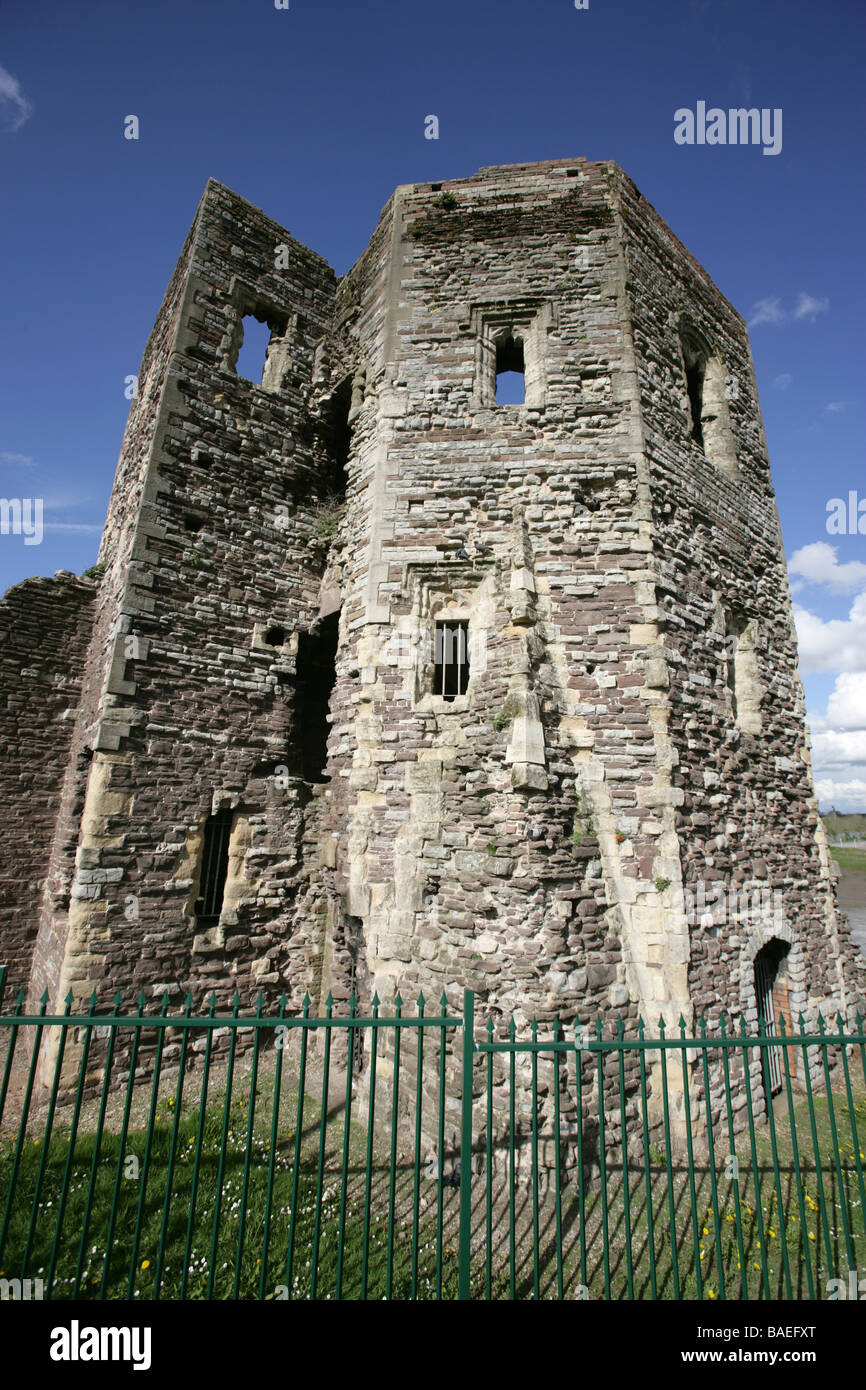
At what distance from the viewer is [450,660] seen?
28.4ft

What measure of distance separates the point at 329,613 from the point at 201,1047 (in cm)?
666

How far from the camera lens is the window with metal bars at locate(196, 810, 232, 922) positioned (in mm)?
9086

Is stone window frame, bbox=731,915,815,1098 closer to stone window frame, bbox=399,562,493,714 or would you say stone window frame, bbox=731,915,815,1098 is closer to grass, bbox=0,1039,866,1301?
grass, bbox=0,1039,866,1301

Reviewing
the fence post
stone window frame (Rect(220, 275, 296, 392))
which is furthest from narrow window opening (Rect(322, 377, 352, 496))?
the fence post

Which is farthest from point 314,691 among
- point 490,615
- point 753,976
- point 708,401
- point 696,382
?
point 696,382

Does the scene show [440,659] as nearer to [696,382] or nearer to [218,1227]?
[218,1227]

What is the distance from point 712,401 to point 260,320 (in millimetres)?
8585

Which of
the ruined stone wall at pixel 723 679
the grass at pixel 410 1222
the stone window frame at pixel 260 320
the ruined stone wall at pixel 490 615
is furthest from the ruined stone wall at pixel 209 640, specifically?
the ruined stone wall at pixel 723 679

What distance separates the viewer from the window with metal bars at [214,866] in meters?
9.09

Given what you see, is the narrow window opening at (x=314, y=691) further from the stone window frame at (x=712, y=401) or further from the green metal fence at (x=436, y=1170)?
the stone window frame at (x=712, y=401)

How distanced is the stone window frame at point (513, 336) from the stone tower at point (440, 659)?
6 cm

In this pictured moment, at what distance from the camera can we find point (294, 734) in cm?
1042

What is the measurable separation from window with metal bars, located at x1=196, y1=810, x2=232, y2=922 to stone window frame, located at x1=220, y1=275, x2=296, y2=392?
7458 millimetres

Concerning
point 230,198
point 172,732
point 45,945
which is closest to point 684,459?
point 172,732
